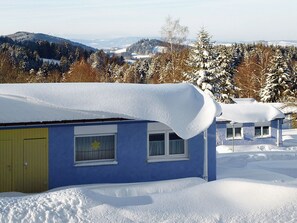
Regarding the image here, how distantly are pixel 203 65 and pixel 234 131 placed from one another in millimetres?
13299

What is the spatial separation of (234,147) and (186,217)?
19.9 meters

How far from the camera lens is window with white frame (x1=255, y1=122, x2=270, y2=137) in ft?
104

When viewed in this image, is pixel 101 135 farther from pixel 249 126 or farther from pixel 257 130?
pixel 257 130

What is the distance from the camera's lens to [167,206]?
11.3 metres

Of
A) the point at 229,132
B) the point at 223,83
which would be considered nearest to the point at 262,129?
the point at 229,132

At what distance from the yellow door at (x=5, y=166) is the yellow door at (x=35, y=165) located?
1.52 feet

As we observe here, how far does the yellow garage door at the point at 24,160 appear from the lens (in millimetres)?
13047

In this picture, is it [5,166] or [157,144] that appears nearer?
[5,166]

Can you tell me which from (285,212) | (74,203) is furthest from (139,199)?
(285,212)

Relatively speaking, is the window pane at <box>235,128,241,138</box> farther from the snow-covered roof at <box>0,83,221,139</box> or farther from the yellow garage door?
the yellow garage door

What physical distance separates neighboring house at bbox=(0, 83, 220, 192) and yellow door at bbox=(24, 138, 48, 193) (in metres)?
0.03

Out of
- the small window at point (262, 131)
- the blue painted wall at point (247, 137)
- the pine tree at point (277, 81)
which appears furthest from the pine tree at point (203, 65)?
the pine tree at point (277, 81)

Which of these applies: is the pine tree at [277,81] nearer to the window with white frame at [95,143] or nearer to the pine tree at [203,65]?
the pine tree at [203,65]

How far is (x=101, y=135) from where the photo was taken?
14188 mm
